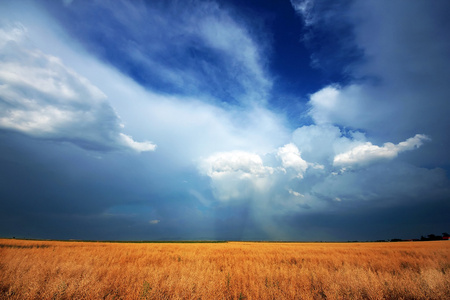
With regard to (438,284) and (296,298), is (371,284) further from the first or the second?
(296,298)

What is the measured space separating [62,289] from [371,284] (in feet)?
37.5

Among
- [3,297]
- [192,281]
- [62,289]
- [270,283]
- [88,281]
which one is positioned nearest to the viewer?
[3,297]

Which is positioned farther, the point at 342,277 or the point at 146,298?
the point at 342,277

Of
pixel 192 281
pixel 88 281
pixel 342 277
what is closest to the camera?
pixel 88 281

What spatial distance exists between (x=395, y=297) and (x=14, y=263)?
17.0 metres

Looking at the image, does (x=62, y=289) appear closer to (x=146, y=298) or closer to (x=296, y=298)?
(x=146, y=298)

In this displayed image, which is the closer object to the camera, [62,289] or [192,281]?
[62,289]

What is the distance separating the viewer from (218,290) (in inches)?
289

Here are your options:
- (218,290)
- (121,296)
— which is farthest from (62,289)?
(218,290)

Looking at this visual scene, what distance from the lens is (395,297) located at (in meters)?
7.36

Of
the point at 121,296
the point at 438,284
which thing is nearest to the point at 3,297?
the point at 121,296

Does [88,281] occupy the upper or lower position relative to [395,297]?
upper

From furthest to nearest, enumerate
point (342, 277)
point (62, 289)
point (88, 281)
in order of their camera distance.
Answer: point (342, 277) < point (88, 281) < point (62, 289)

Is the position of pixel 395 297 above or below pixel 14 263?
below
